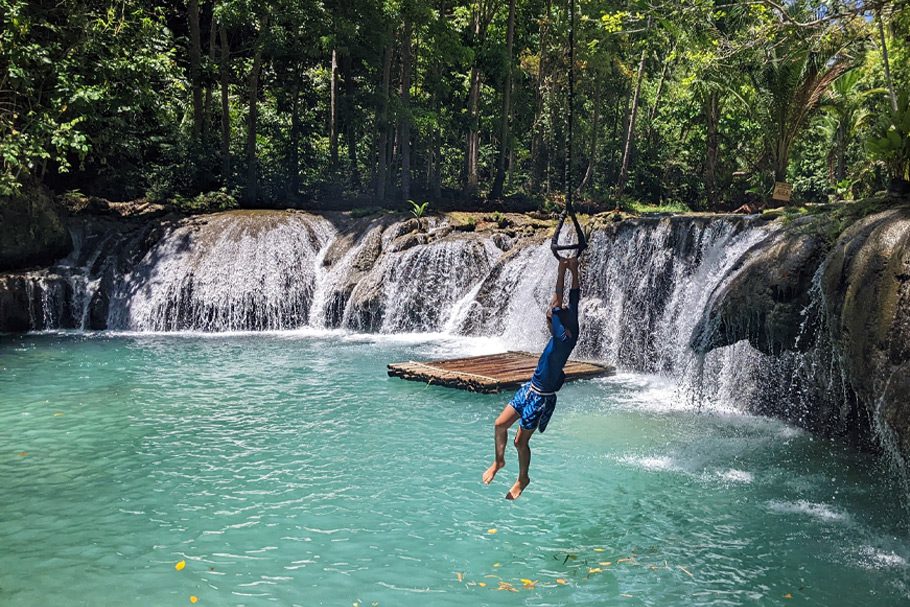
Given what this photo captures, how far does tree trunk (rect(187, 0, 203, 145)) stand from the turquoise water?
16.6 meters

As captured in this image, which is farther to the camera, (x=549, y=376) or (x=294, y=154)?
(x=294, y=154)

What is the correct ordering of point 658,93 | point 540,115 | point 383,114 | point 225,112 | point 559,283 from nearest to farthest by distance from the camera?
point 559,283 < point 225,112 < point 383,114 < point 658,93 < point 540,115

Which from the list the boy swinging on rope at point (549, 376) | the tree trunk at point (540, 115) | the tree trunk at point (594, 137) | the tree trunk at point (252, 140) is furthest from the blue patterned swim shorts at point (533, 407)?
the tree trunk at point (594, 137)

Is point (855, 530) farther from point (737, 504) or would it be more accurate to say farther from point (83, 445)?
point (83, 445)

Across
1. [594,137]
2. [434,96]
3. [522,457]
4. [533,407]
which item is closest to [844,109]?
[594,137]

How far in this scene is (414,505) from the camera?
8.46 m

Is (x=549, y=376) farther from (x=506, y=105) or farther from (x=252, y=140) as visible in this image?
(x=506, y=105)

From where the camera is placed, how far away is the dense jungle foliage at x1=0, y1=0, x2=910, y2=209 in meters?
15.3

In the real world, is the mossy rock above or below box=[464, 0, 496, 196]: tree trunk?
below

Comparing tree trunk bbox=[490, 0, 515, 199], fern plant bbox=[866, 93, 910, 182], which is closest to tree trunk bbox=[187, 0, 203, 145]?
tree trunk bbox=[490, 0, 515, 199]

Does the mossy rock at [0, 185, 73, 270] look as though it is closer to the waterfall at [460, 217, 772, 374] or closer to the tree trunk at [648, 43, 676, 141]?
the waterfall at [460, 217, 772, 374]

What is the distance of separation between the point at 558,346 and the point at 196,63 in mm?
24868

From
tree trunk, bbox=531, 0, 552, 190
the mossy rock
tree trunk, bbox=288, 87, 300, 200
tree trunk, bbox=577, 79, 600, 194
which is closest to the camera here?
the mossy rock

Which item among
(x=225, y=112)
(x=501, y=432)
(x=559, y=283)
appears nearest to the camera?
(x=559, y=283)
